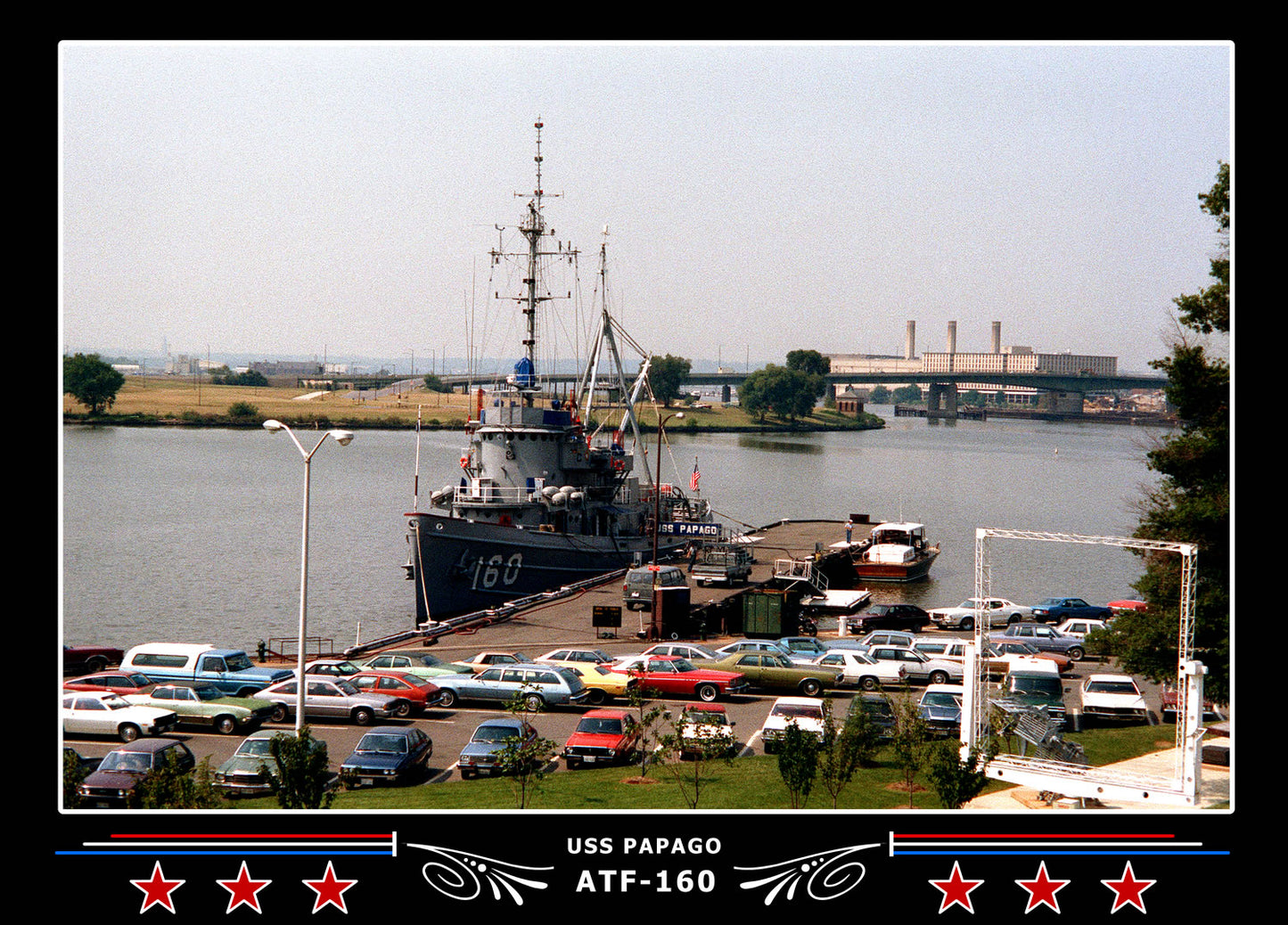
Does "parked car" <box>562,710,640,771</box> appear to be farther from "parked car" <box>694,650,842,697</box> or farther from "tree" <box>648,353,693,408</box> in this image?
"tree" <box>648,353,693,408</box>

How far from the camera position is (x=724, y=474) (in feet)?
372

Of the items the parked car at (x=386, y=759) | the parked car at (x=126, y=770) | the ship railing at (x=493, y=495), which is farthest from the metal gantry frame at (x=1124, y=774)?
the ship railing at (x=493, y=495)

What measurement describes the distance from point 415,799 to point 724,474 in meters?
94.7

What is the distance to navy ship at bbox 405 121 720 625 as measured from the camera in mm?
45406

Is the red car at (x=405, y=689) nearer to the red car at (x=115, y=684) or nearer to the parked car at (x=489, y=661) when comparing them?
the parked car at (x=489, y=661)

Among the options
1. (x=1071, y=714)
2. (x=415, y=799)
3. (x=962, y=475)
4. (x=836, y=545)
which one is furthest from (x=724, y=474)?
(x=415, y=799)

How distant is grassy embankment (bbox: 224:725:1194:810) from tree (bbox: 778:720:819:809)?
1.14 metres

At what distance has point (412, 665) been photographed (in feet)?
94.5
